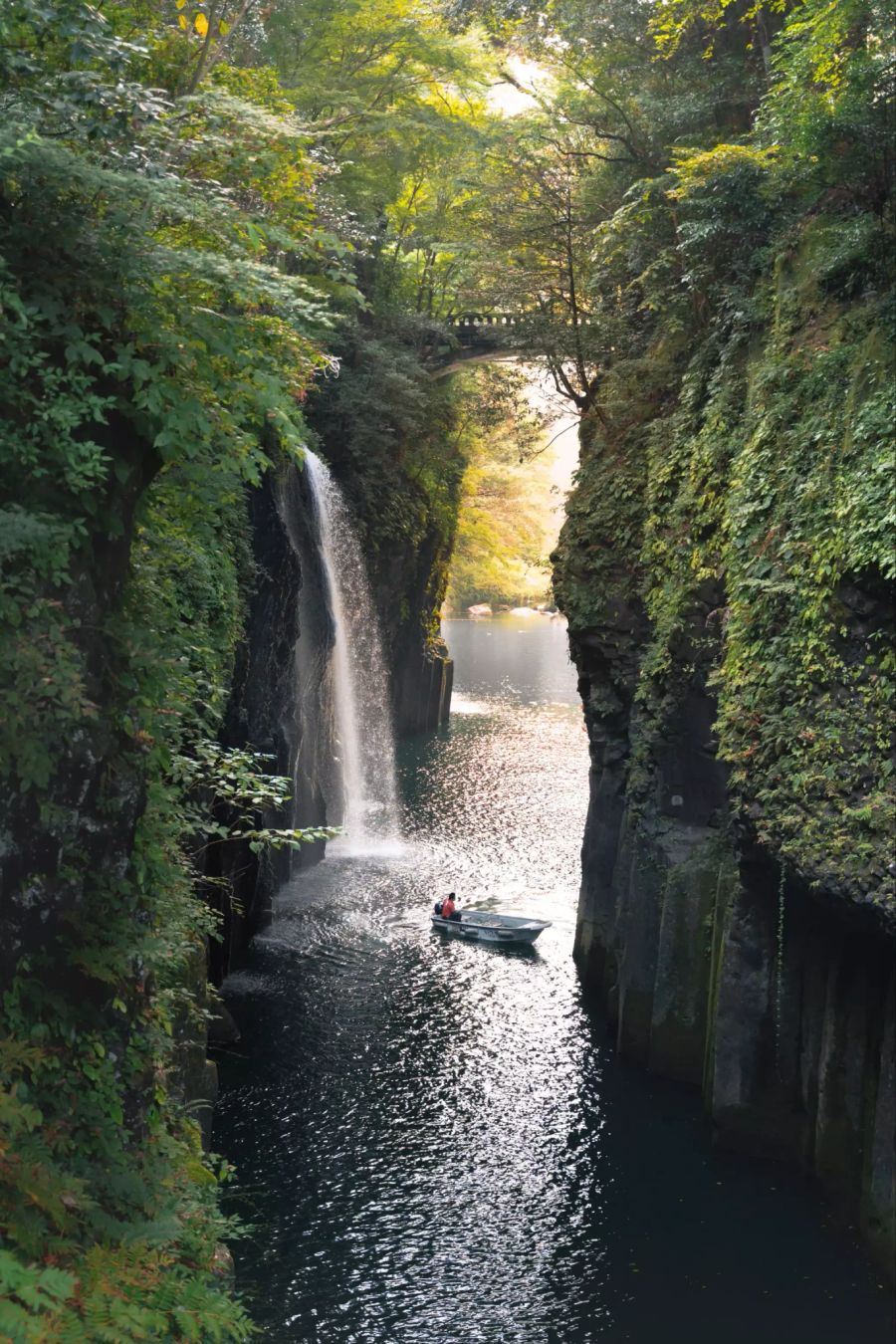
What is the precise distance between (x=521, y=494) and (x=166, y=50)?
60.7 metres

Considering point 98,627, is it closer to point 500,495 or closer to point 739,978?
point 739,978

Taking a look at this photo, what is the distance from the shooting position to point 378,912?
83.9 ft

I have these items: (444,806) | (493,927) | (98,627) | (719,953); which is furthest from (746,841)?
(444,806)

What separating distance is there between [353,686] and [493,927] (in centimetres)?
1511

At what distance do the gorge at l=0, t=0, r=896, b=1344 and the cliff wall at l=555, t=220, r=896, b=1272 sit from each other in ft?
0.27

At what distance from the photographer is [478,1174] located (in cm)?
1538

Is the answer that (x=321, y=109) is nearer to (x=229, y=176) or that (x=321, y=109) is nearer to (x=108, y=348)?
(x=229, y=176)

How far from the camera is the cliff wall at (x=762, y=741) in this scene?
45.8 feet

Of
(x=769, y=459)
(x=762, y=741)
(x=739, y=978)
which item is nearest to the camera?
(x=762, y=741)

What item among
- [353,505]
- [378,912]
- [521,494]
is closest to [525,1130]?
[378,912]

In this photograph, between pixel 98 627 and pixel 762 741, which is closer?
pixel 98 627

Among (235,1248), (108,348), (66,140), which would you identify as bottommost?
(235,1248)

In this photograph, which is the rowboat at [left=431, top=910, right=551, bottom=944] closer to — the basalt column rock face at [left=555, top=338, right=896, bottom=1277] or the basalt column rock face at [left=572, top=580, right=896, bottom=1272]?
the basalt column rock face at [left=555, top=338, right=896, bottom=1277]

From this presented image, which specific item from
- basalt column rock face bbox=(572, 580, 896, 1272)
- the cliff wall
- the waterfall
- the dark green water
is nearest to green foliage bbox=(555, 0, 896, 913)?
the cliff wall
